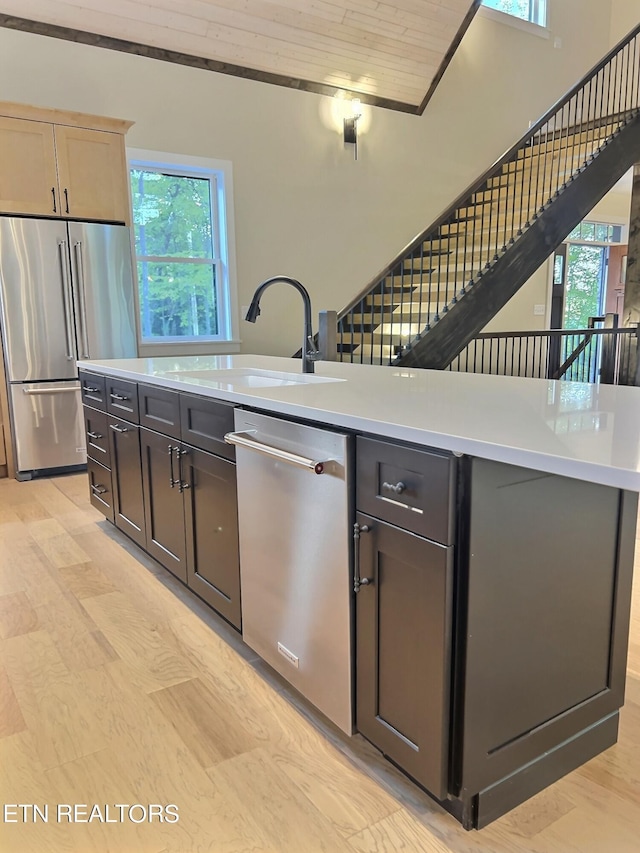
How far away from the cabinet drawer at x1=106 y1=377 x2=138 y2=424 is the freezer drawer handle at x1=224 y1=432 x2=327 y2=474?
0.94m

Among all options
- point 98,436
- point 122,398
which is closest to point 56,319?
point 98,436

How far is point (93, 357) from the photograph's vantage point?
4.50m

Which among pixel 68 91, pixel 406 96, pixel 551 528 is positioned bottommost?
pixel 551 528

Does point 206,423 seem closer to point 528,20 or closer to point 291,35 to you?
point 291,35

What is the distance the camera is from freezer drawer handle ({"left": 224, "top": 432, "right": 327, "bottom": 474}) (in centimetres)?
147

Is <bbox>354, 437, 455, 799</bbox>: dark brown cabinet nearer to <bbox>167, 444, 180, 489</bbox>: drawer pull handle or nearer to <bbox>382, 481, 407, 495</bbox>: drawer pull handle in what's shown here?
<bbox>382, 481, 407, 495</bbox>: drawer pull handle

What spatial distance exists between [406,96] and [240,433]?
5724 millimetres

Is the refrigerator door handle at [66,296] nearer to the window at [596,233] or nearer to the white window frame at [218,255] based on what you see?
the white window frame at [218,255]

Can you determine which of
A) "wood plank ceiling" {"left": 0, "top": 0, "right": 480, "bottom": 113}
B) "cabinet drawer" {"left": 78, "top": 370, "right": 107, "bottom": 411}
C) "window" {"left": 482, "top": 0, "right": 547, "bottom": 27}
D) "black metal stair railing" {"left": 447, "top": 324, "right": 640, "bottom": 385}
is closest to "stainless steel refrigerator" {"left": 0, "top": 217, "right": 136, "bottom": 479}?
"cabinet drawer" {"left": 78, "top": 370, "right": 107, "bottom": 411}

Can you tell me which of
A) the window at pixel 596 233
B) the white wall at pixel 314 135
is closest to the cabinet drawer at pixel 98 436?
the white wall at pixel 314 135

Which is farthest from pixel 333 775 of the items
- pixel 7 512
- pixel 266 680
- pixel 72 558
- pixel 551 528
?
pixel 7 512

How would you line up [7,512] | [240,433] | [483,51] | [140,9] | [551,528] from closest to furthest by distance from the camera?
[551,528] → [240,433] → [7,512] → [140,9] → [483,51]

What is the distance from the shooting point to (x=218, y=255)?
215 inches

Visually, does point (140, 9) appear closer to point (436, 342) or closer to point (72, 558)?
point (436, 342)
